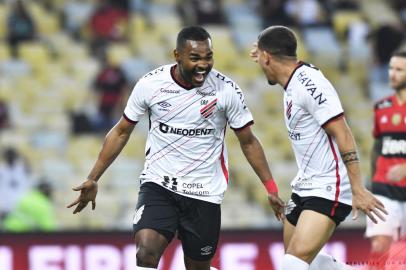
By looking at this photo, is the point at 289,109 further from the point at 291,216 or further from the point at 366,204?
the point at 366,204

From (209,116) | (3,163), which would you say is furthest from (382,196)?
(3,163)

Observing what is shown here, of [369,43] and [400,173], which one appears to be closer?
[400,173]

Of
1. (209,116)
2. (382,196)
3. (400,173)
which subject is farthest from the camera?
(382,196)

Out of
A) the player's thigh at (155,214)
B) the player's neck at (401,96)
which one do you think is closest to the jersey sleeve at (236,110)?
the player's thigh at (155,214)

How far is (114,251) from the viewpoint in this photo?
1136 centimetres

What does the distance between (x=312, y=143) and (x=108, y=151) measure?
142 centimetres

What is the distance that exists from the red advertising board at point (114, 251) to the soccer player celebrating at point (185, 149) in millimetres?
2911

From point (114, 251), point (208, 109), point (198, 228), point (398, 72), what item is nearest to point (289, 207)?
point (198, 228)

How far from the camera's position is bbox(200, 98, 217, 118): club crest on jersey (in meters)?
8.23

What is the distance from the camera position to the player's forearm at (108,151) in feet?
27.4

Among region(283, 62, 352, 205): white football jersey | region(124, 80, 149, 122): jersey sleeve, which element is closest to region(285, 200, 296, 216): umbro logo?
region(283, 62, 352, 205): white football jersey

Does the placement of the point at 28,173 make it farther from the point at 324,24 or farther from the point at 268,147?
the point at 324,24

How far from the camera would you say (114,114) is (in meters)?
16.3

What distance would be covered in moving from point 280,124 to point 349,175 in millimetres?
9186
